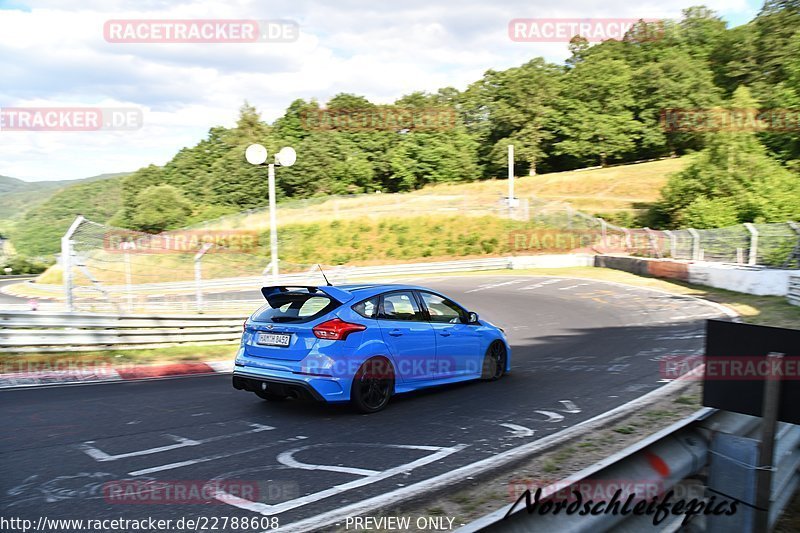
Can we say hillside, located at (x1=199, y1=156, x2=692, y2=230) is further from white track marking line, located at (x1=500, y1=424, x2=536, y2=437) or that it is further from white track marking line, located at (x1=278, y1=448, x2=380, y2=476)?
white track marking line, located at (x1=278, y1=448, x2=380, y2=476)

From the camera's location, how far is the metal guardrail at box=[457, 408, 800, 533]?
294 cm

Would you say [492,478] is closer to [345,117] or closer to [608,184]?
[608,184]

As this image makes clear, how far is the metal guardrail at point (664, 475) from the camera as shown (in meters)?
2.94

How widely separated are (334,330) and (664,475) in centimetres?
405

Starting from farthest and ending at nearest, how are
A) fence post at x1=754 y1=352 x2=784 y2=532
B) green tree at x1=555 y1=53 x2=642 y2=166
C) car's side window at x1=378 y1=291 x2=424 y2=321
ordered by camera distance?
green tree at x1=555 y1=53 x2=642 y2=166 → car's side window at x1=378 y1=291 x2=424 y2=321 → fence post at x1=754 y1=352 x2=784 y2=532

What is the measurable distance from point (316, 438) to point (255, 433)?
0.69 m

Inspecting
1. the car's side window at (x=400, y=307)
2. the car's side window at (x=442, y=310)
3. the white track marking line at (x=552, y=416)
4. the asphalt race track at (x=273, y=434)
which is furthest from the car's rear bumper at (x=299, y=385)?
the white track marking line at (x=552, y=416)

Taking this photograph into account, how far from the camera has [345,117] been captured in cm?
9062

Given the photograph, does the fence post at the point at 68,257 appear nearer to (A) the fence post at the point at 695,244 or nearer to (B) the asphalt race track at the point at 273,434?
(B) the asphalt race track at the point at 273,434

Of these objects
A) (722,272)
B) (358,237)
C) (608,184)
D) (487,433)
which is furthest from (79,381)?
(608,184)

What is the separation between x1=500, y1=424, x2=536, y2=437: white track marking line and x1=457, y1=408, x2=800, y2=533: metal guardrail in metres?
2.12

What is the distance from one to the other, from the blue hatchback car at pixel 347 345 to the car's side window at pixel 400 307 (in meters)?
0.01

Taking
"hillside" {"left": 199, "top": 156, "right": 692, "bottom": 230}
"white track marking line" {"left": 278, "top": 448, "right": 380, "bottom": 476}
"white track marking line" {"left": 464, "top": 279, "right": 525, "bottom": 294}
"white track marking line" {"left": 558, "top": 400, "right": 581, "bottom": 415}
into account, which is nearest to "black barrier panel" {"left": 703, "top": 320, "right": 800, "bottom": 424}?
"white track marking line" {"left": 278, "top": 448, "right": 380, "bottom": 476}

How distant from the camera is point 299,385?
22.7 ft
